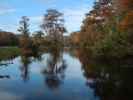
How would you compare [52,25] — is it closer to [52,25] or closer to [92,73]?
[52,25]

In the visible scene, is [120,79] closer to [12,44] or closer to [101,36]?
[101,36]

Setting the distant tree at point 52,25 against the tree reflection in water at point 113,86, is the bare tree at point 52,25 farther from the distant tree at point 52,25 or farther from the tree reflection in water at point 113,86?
the tree reflection in water at point 113,86

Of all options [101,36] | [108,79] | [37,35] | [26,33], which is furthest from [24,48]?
[108,79]

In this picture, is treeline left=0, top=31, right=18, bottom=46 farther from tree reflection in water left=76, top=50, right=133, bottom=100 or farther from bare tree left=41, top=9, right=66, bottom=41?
tree reflection in water left=76, top=50, right=133, bottom=100

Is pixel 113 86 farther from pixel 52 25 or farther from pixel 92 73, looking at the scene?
pixel 52 25

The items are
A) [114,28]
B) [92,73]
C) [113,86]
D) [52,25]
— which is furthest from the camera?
[52,25]

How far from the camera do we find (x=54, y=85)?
654 inches

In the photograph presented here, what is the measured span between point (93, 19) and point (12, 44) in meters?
42.1

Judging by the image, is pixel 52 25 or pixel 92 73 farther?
pixel 52 25

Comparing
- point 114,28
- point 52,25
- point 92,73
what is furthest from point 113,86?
point 52,25

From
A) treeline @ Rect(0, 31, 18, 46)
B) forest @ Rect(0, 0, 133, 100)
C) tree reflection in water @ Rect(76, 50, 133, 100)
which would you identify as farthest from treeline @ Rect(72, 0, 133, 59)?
treeline @ Rect(0, 31, 18, 46)

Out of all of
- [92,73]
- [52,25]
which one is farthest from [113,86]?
[52,25]

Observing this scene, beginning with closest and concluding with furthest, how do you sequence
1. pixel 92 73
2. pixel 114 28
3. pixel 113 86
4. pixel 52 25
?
pixel 113 86 < pixel 92 73 < pixel 114 28 < pixel 52 25

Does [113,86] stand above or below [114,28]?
below
